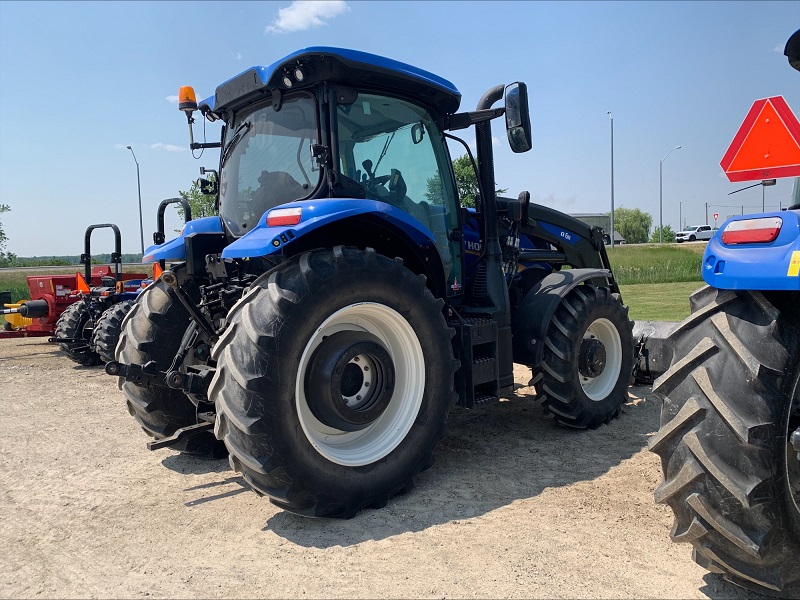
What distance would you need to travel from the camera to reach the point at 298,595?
109 inches

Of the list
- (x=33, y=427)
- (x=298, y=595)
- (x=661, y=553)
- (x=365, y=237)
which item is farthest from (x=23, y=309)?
(x=661, y=553)

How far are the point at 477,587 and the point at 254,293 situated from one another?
6.27 feet

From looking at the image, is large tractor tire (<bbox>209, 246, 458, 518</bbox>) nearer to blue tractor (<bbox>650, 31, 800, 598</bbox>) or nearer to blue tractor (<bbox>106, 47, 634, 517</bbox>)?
blue tractor (<bbox>106, 47, 634, 517</bbox>)

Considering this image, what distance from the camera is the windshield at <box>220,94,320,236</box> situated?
13.8 ft

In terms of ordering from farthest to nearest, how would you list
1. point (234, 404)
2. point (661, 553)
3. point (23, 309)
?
point (23, 309), point (234, 404), point (661, 553)

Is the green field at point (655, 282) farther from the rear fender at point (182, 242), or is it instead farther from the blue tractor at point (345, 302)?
the rear fender at point (182, 242)

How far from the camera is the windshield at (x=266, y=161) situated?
4191 mm

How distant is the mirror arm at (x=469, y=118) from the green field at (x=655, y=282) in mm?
8818

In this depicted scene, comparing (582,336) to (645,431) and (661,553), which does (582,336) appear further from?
(661,553)

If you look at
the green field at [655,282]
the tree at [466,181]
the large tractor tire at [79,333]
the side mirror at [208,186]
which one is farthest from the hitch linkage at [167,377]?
the green field at [655,282]

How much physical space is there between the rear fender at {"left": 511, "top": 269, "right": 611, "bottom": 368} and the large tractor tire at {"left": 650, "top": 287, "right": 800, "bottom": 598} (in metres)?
2.55

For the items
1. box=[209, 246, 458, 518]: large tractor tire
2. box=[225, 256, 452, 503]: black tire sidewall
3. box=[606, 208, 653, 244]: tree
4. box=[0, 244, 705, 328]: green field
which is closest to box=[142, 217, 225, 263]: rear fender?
box=[209, 246, 458, 518]: large tractor tire

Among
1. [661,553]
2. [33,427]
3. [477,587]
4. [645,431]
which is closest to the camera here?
[477,587]

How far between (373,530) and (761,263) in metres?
2.30
